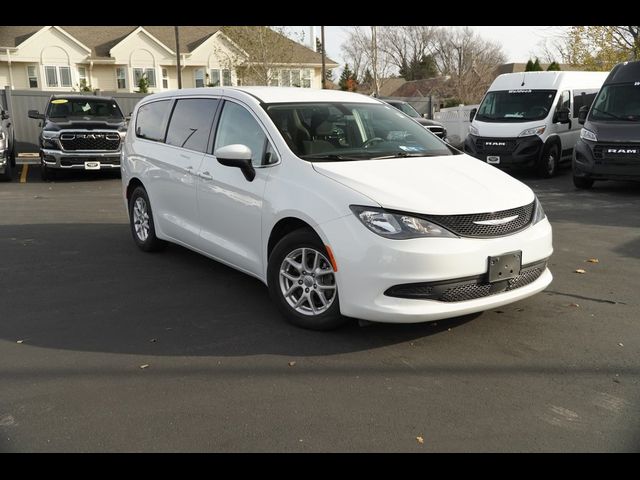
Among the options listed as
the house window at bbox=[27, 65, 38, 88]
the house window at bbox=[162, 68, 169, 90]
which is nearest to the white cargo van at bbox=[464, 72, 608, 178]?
the house window at bbox=[162, 68, 169, 90]

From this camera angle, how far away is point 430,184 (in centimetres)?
445

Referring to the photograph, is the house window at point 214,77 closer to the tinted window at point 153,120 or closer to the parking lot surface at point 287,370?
the tinted window at point 153,120

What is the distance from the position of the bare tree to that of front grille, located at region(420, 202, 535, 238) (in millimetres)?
46505

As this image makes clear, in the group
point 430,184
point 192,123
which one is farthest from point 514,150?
point 430,184

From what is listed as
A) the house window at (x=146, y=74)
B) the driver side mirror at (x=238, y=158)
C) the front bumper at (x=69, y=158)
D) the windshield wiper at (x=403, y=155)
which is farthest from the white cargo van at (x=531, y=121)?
the house window at (x=146, y=74)

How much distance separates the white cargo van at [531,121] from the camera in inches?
526

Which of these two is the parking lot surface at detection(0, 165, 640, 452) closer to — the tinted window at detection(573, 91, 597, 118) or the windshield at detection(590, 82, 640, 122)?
the windshield at detection(590, 82, 640, 122)

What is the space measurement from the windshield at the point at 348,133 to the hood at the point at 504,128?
8361 mm

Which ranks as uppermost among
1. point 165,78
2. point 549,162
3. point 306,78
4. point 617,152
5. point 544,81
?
point 165,78

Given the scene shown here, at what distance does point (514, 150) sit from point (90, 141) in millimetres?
9379

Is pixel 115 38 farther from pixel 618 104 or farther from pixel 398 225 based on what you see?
pixel 398 225

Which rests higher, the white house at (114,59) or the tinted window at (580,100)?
the white house at (114,59)
